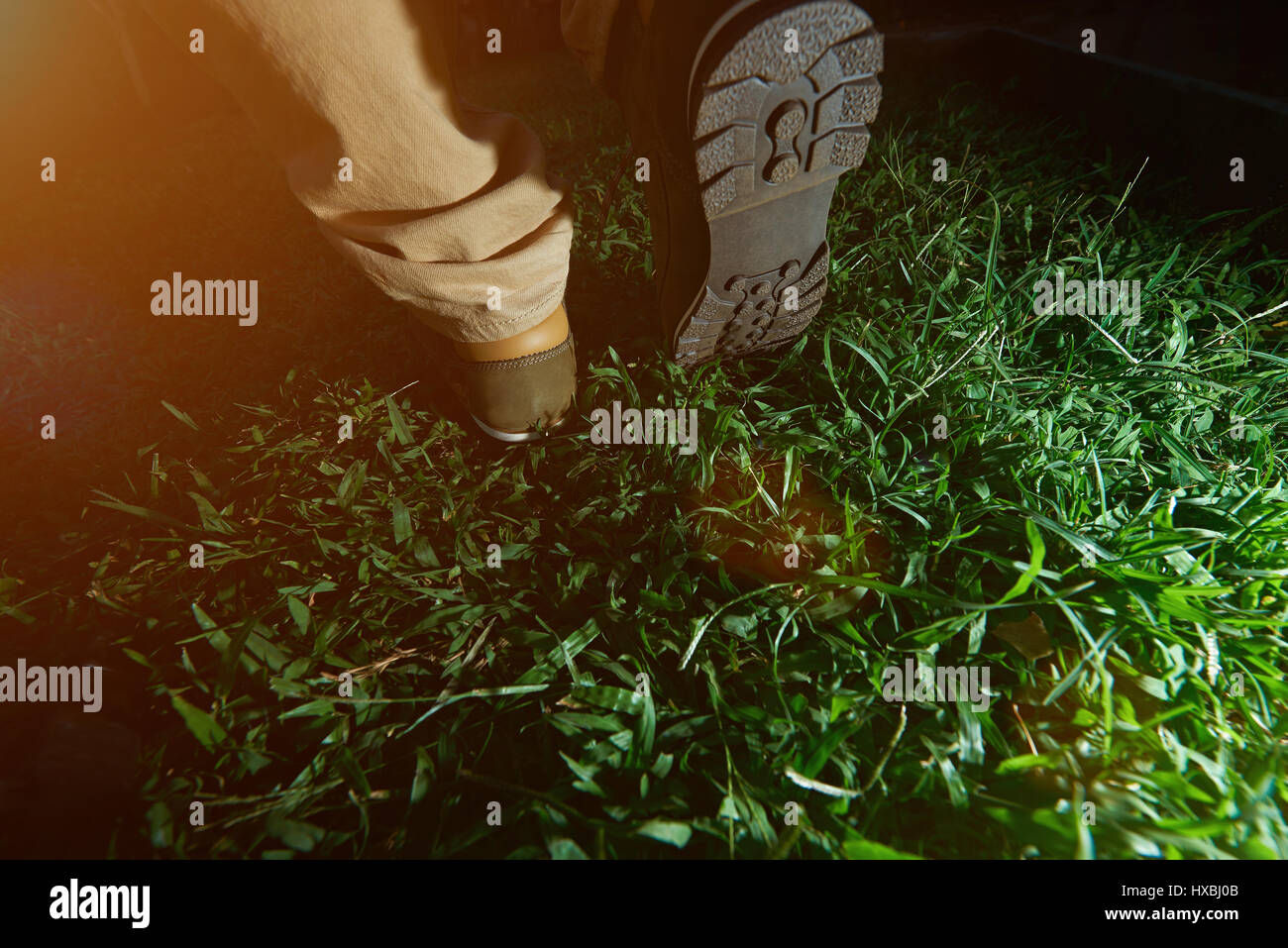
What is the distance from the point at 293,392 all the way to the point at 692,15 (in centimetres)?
92

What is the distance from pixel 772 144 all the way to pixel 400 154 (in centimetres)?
46

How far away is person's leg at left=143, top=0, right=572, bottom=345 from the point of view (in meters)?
0.63

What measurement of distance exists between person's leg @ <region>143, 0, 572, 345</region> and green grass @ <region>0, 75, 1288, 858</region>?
0.79 ft

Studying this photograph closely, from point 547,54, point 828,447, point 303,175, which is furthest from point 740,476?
point 547,54

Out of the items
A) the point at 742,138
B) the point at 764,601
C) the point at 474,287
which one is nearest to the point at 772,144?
the point at 742,138

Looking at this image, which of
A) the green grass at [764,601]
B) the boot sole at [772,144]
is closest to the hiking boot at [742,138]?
the boot sole at [772,144]

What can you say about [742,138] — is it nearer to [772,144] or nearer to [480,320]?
[772,144]

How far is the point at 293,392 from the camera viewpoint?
1117 mm

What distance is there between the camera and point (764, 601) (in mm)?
789

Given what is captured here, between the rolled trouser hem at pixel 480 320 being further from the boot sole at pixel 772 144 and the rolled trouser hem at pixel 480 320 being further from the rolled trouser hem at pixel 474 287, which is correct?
the boot sole at pixel 772 144
